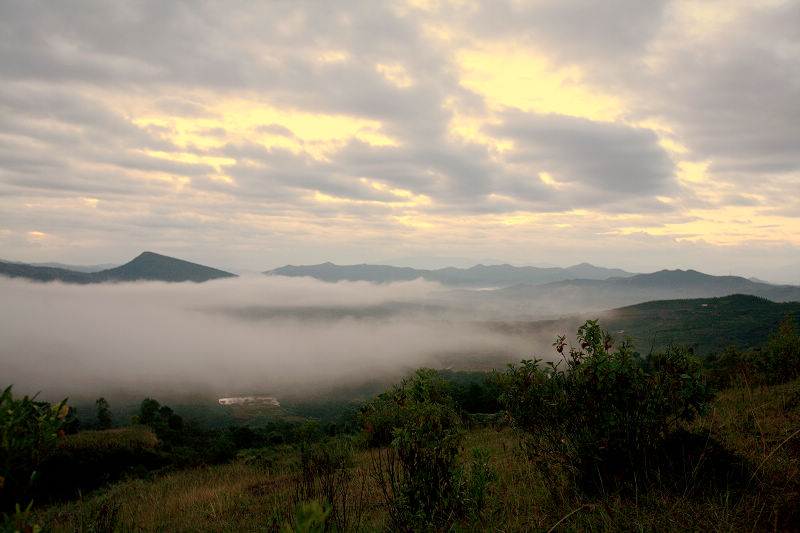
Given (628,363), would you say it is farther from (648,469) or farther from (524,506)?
A: (524,506)

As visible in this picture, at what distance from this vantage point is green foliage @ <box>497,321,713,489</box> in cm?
622

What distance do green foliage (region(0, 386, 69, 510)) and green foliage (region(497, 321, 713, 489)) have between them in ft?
21.6

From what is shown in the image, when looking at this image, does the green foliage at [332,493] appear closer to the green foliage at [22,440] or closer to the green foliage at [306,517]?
the green foliage at [306,517]

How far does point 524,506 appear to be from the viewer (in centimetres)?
629

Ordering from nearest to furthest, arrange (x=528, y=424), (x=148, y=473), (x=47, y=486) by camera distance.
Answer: (x=528, y=424) < (x=47, y=486) < (x=148, y=473)

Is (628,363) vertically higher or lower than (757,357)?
higher

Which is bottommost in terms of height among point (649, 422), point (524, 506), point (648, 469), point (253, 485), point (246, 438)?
point (246, 438)

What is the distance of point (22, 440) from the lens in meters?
3.18

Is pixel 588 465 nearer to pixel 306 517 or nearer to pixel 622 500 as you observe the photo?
pixel 622 500

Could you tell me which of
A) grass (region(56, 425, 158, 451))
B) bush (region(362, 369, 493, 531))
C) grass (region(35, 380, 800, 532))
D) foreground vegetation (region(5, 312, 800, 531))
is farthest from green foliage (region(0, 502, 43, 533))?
grass (region(56, 425, 158, 451))

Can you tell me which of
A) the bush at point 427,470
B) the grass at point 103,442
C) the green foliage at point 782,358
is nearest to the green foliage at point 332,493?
the bush at point 427,470

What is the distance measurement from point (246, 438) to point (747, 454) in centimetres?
3084

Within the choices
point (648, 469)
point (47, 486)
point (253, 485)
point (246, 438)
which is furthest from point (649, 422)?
point (246, 438)

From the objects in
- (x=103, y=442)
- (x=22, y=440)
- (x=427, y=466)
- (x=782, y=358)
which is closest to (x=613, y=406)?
(x=427, y=466)
